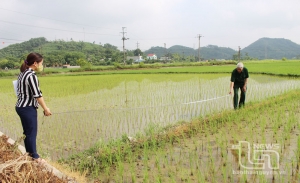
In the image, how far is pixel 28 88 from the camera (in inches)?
99.4

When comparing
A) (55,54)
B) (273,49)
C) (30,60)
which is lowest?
(30,60)

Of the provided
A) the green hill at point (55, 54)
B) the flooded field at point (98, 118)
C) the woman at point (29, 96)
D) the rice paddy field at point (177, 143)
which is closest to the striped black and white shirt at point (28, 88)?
the woman at point (29, 96)

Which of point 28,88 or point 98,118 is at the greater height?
point 28,88

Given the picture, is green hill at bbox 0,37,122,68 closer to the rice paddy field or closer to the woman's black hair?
the rice paddy field

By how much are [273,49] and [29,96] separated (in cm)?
13092

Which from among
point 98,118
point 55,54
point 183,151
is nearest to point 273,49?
point 55,54

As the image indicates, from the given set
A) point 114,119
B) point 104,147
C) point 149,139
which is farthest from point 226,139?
point 114,119

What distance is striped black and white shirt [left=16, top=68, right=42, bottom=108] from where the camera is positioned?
8.15 feet

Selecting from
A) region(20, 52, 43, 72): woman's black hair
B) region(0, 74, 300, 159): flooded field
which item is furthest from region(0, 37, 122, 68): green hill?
region(20, 52, 43, 72): woman's black hair

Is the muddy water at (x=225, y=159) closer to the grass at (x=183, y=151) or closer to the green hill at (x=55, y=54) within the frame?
the grass at (x=183, y=151)

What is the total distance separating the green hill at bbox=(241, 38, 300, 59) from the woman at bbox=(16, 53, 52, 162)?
111 m

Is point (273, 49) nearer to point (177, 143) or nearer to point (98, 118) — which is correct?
point (98, 118)

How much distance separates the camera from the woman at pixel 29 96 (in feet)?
8.20

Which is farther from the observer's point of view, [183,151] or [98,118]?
[98,118]
